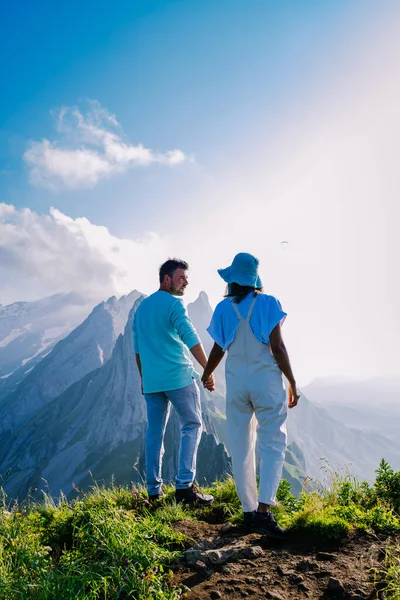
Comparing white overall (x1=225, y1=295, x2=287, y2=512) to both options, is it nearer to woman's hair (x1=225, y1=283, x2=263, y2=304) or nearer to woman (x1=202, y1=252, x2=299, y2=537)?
woman (x1=202, y1=252, x2=299, y2=537)

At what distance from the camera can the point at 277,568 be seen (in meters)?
3.26

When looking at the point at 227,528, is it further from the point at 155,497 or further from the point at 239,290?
the point at 239,290

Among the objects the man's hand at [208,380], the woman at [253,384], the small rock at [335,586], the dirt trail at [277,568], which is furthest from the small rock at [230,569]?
the man's hand at [208,380]

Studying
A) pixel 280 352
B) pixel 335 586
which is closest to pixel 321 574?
pixel 335 586

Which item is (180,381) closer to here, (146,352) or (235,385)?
(146,352)

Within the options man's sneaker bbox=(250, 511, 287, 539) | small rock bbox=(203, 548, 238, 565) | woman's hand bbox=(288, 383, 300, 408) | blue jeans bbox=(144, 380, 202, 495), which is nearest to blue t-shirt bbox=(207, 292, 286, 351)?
woman's hand bbox=(288, 383, 300, 408)

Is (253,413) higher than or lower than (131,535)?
higher

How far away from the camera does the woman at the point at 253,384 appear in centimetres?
439

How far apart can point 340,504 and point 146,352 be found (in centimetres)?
347

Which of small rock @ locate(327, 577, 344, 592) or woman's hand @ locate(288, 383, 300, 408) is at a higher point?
woman's hand @ locate(288, 383, 300, 408)

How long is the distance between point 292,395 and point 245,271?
170 cm

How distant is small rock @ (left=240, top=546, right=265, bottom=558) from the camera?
138 inches

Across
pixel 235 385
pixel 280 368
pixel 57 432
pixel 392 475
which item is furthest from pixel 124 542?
pixel 57 432

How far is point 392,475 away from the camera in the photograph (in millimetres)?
5160
